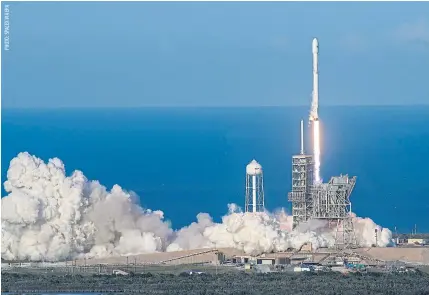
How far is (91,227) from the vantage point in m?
53.6

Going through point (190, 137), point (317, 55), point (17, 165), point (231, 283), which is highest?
point (190, 137)

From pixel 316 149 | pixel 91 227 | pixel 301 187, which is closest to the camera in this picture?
pixel 91 227

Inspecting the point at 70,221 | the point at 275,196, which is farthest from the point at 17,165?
the point at 275,196

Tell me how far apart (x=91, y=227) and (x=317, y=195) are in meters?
6.71

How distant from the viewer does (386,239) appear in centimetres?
5400

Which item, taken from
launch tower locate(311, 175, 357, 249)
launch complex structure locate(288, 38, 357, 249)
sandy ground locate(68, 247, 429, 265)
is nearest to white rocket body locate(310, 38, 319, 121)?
launch complex structure locate(288, 38, 357, 249)

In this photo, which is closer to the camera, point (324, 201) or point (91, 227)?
point (91, 227)

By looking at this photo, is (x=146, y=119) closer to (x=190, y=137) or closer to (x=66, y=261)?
(x=190, y=137)

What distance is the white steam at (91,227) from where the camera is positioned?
5300 centimetres

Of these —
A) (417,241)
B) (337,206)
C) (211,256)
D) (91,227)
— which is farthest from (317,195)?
(91,227)

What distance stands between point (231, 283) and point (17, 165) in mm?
10199

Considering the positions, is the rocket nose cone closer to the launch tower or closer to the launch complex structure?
the launch complex structure

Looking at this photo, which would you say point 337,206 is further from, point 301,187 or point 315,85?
point 315,85

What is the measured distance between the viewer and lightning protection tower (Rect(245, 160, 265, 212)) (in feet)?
180
